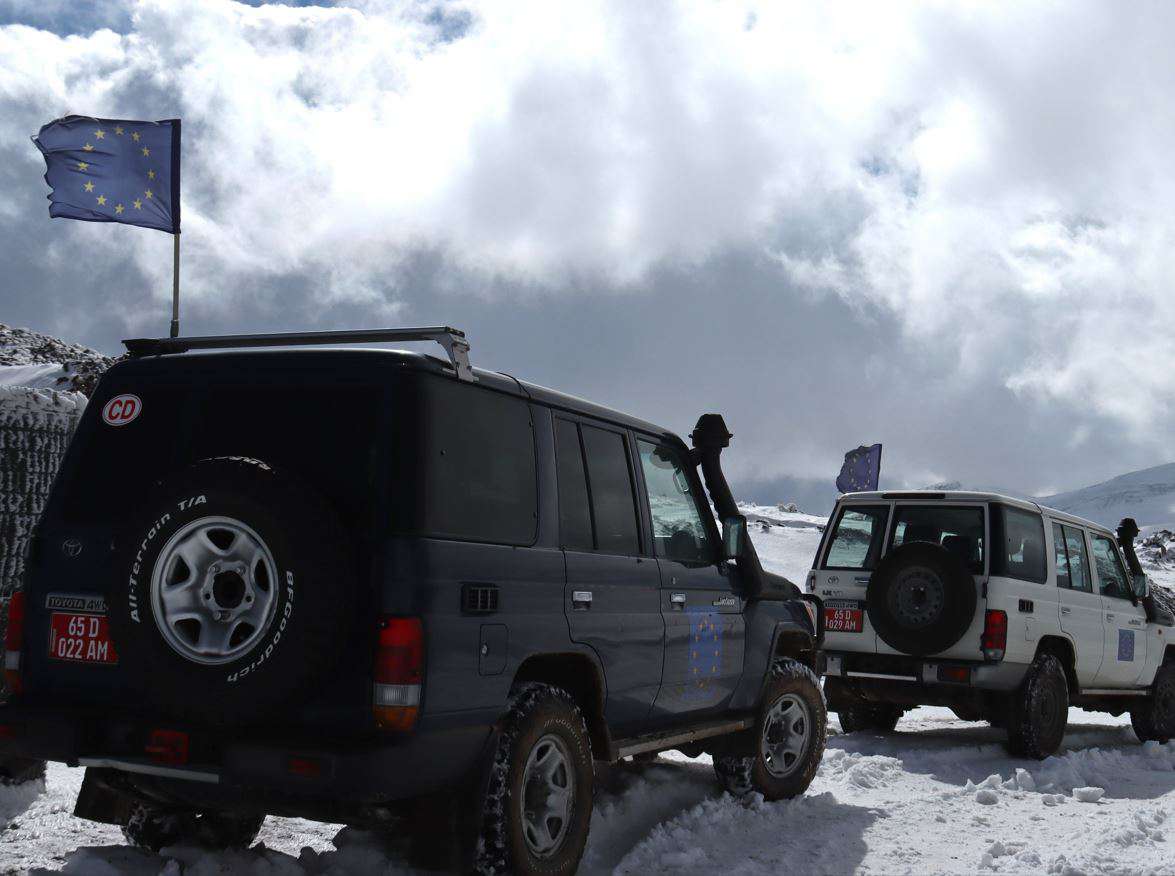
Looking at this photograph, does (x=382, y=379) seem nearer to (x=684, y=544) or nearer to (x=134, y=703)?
(x=134, y=703)

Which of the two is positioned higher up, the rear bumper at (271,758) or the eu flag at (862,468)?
the eu flag at (862,468)

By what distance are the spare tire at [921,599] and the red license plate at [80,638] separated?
6.15 metres

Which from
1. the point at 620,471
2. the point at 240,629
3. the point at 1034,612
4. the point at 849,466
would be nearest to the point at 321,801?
the point at 240,629

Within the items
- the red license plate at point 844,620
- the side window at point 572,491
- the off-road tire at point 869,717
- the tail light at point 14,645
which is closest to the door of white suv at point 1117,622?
the off-road tire at point 869,717

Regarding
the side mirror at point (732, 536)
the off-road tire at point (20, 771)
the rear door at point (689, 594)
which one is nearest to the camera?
the rear door at point (689, 594)

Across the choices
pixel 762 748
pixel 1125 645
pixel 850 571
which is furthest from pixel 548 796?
pixel 1125 645

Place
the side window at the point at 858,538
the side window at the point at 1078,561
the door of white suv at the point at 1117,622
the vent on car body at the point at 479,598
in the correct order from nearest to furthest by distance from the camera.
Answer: the vent on car body at the point at 479,598 < the side window at the point at 858,538 < the side window at the point at 1078,561 < the door of white suv at the point at 1117,622

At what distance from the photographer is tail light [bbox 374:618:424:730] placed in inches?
156

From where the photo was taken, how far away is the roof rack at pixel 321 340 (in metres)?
4.54

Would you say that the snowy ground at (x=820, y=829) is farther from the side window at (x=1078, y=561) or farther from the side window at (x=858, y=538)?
the side window at (x=1078, y=561)

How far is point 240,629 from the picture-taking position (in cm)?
404

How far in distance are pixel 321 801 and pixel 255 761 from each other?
263mm

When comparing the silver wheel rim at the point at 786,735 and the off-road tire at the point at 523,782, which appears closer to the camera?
the off-road tire at the point at 523,782

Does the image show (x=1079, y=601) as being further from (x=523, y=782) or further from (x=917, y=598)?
(x=523, y=782)
